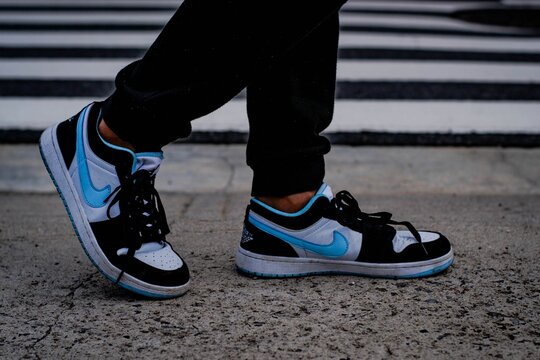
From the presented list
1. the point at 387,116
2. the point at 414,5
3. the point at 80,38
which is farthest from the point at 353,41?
the point at 414,5

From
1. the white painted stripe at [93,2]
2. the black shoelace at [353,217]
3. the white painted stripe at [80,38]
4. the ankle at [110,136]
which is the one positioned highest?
the ankle at [110,136]

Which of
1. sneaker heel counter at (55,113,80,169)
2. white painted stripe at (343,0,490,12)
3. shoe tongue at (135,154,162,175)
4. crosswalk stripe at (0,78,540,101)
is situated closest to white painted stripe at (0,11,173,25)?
white painted stripe at (343,0,490,12)

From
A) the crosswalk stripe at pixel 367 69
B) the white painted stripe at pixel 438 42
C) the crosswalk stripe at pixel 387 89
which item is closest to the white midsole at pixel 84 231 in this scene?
the crosswalk stripe at pixel 367 69

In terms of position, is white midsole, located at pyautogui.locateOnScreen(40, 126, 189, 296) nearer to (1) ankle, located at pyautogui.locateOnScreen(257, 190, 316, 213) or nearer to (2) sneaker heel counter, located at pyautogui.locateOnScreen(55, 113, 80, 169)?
(2) sneaker heel counter, located at pyautogui.locateOnScreen(55, 113, 80, 169)

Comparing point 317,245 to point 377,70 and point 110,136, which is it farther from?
point 377,70

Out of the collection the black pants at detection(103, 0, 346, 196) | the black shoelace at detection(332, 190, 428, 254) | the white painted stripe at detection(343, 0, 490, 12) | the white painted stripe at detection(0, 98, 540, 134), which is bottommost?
the white painted stripe at detection(0, 98, 540, 134)

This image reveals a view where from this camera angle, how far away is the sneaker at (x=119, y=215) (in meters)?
1.85

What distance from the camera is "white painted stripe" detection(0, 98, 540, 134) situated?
381cm

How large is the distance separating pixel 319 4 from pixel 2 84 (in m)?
3.24

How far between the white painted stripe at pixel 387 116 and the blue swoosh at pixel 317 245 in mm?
1770

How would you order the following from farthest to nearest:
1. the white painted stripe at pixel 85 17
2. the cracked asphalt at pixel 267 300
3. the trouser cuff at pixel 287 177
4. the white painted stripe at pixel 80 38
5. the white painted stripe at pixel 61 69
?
the white painted stripe at pixel 85 17
the white painted stripe at pixel 80 38
the white painted stripe at pixel 61 69
the trouser cuff at pixel 287 177
the cracked asphalt at pixel 267 300

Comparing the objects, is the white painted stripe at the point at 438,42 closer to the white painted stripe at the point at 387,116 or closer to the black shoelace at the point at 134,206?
the white painted stripe at the point at 387,116

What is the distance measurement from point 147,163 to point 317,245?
1.56ft

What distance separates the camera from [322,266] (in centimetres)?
205
